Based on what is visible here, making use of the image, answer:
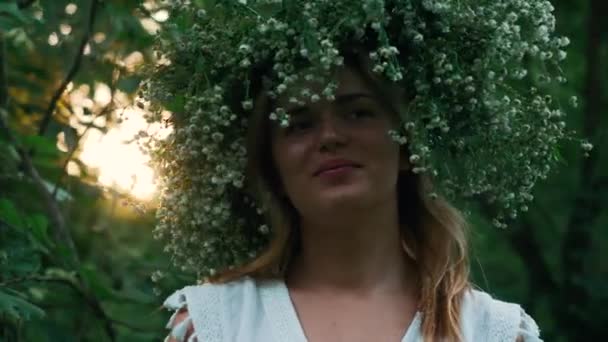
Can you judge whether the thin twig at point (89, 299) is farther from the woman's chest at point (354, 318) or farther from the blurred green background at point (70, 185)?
the woman's chest at point (354, 318)

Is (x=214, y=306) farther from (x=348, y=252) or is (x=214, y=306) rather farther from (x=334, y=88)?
(x=334, y=88)

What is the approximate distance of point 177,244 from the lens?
328cm

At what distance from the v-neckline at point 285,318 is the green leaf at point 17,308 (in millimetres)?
492

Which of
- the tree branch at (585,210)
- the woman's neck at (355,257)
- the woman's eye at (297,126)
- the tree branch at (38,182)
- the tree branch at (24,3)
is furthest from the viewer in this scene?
the tree branch at (585,210)

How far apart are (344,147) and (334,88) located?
0.52 feet

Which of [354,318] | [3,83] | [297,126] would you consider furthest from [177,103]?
[3,83]

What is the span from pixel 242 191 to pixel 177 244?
0.19 meters

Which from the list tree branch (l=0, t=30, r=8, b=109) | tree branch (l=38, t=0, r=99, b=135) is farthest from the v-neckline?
tree branch (l=0, t=30, r=8, b=109)

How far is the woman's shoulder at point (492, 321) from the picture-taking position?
316 centimetres

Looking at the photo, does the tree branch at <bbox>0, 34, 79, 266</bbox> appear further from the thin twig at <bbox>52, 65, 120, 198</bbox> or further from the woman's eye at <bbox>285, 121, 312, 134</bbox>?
the woman's eye at <bbox>285, 121, 312, 134</bbox>

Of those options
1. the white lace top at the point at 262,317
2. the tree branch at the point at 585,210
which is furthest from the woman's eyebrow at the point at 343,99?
the tree branch at the point at 585,210

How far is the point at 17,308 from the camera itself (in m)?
3.07

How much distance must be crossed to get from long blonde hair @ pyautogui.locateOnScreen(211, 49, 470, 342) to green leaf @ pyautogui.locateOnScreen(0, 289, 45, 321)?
414 millimetres

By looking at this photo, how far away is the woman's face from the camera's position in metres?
3.03
